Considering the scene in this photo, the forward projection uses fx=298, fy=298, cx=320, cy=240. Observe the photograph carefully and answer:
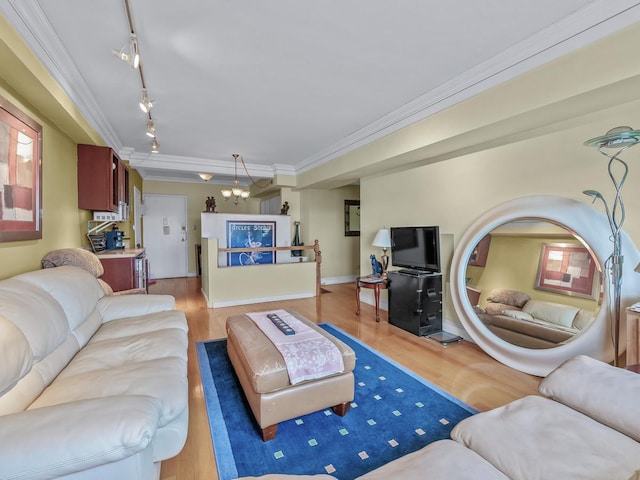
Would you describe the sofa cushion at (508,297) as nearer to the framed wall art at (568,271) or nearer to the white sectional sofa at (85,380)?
the framed wall art at (568,271)

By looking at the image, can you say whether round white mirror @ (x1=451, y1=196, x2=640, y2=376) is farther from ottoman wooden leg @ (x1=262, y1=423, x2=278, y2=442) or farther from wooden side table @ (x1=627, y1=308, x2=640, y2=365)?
ottoman wooden leg @ (x1=262, y1=423, x2=278, y2=442)

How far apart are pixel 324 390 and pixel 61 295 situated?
1793 millimetres

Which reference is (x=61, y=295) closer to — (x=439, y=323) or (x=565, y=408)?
(x=565, y=408)

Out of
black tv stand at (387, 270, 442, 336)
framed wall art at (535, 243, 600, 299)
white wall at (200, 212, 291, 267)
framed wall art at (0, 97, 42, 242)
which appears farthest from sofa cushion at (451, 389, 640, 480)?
white wall at (200, 212, 291, 267)

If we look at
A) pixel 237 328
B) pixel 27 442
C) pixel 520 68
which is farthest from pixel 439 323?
pixel 27 442

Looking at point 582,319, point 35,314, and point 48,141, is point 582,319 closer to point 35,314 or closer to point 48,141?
point 35,314

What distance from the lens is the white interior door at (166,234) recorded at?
22.8 ft

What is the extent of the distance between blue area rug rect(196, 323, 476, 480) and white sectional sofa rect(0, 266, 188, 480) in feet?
1.39

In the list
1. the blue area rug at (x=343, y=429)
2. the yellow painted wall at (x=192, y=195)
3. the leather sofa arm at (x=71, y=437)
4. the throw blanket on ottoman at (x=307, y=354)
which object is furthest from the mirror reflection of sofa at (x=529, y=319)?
the yellow painted wall at (x=192, y=195)

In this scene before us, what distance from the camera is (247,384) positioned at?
1.94 metres

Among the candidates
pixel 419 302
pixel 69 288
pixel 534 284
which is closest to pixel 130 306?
pixel 69 288

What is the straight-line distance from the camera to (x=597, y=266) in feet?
7.34

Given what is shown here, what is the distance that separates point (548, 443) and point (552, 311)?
181 centimetres

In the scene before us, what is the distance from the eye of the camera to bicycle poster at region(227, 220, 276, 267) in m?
5.66
